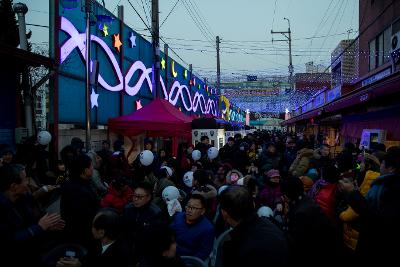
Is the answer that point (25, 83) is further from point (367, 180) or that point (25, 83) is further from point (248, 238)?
point (248, 238)

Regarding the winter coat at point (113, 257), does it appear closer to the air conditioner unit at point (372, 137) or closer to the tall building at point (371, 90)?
the tall building at point (371, 90)

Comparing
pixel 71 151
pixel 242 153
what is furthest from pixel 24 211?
pixel 242 153

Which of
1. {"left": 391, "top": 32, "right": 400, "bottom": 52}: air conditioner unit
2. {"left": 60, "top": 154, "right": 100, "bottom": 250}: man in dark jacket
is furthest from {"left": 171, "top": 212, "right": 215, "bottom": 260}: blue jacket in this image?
{"left": 391, "top": 32, "right": 400, "bottom": 52}: air conditioner unit

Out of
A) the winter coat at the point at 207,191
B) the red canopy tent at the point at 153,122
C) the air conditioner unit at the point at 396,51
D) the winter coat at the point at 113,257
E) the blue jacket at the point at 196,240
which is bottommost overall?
the blue jacket at the point at 196,240

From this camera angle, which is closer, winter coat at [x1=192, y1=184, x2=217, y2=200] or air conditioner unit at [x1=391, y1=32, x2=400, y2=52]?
winter coat at [x1=192, y1=184, x2=217, y2=200]

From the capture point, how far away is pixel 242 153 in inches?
436

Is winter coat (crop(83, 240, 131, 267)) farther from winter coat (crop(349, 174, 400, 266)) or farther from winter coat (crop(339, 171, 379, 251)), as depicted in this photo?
winter coat (crop(339, 171, 379, 251))

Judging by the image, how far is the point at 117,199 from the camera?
237 inches

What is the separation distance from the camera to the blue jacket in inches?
167

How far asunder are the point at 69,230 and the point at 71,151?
360 centimetres

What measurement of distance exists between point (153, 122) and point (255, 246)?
363 inches

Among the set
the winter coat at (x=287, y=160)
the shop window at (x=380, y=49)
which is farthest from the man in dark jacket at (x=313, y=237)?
the shop window at (x=380, y=49)

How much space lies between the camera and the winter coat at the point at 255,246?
262 centimetres

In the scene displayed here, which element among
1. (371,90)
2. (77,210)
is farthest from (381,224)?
(371,90)
